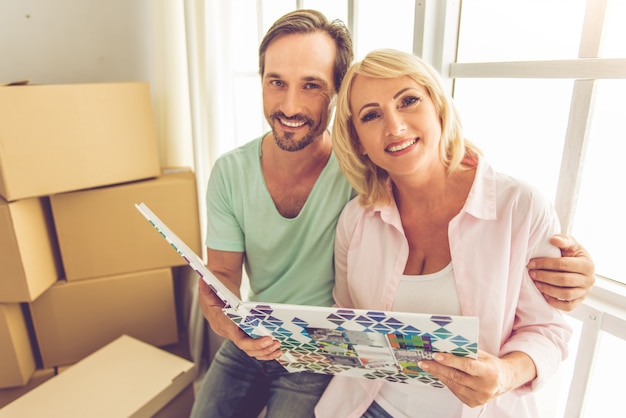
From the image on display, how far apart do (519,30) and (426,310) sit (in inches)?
25.4

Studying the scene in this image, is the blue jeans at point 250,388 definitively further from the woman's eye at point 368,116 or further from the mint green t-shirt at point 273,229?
the woman's eye at point 368,116

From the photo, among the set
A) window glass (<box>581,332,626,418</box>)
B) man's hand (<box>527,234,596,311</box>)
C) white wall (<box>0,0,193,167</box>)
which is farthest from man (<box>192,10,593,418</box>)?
white wall (<box>0,0,193,167</box>)

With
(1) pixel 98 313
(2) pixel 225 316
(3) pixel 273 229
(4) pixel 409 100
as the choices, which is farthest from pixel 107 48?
(4) pixel 409 100

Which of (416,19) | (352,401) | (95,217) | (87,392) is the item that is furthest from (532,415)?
(95,217)

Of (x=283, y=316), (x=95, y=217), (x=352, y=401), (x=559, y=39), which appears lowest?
(x=352, y=401)

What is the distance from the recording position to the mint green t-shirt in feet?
3.51

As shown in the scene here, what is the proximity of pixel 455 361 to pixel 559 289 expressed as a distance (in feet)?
0.74

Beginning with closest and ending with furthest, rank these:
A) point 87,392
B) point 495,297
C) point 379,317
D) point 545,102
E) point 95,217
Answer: point 379,317, point 495,297, point 545,102, point 87,392, point 95,217

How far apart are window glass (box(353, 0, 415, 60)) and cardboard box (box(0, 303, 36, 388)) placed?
1.41m

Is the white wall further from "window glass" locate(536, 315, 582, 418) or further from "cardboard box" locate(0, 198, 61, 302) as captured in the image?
"window glass" locate(536, 315, 582, 418)

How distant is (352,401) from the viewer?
0.94 metres

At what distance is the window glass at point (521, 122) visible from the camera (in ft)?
2.86

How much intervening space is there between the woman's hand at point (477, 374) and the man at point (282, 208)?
442mm

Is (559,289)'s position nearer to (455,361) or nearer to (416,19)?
(455,361)
